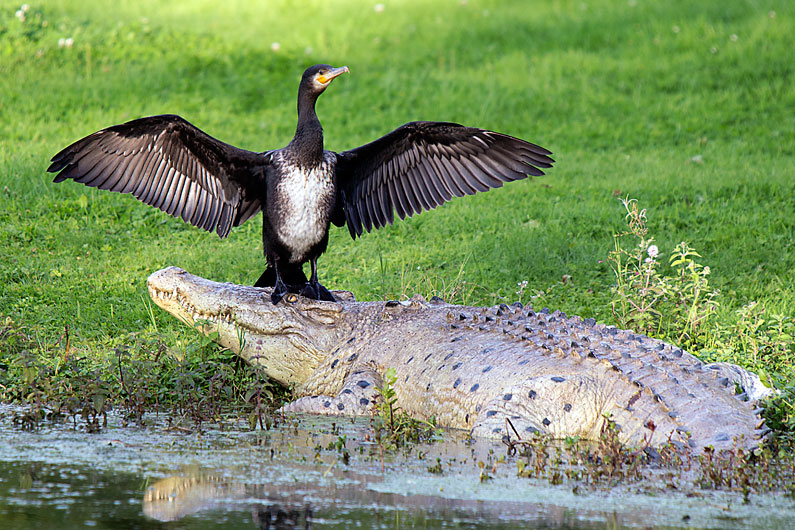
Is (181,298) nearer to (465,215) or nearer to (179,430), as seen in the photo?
(179,430)

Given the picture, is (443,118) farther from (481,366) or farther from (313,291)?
(481,366)

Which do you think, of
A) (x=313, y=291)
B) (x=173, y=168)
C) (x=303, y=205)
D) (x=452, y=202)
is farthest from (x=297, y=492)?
(x=452, y=202)

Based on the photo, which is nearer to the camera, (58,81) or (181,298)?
(181,298)

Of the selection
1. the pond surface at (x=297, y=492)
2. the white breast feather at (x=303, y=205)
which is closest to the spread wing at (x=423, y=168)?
the white breast feather at (x=303, y=205)

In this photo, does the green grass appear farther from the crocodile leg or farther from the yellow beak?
the yellow beak

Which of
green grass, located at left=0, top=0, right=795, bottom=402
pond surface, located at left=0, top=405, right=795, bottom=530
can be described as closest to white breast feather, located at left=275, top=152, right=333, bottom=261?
pond surface, located at left=0, top=405, right=795, bottom=530

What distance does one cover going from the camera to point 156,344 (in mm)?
5863

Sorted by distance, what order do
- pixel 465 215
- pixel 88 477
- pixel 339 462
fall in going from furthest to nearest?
pixel 465 215 → pixel 339 462 → pixel 88 477

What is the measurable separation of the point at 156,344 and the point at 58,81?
25.4 feet

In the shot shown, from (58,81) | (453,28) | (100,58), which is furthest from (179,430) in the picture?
(453,28)

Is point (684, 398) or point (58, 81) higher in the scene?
point (58, 81)

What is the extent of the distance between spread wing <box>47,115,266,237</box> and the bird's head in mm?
549

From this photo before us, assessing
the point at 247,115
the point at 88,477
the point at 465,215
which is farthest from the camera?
the point at 247,115

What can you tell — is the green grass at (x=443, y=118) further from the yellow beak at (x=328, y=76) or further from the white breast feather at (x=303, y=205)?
the yellow beak at (x=328, y=76)
